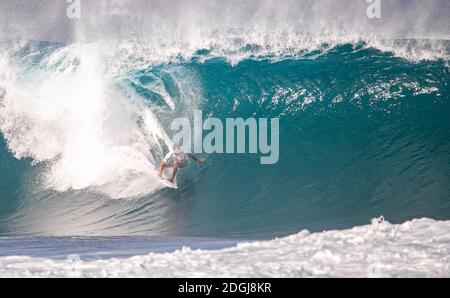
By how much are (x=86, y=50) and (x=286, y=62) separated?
16.9ft

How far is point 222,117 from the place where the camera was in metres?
12.9

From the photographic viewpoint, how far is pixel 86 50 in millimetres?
14867

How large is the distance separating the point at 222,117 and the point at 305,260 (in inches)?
316

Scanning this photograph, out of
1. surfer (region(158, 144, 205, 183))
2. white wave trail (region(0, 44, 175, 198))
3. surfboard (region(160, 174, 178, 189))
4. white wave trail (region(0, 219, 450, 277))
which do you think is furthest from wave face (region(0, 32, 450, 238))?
white wave trail (region(0, 219, 450, 277))

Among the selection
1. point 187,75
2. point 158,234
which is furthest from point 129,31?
point 158,234

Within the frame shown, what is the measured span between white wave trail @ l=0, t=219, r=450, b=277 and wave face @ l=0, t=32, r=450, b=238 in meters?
2.25

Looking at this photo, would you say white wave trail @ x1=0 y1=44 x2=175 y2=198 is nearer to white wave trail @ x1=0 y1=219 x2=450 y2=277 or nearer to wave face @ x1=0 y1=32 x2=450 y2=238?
wave face @ x1=0 y1=32 x2=450 y2=238

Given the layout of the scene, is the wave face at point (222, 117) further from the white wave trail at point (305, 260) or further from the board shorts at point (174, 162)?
the white wave trail at point (305, 260)

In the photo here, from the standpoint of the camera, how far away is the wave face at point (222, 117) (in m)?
9.03

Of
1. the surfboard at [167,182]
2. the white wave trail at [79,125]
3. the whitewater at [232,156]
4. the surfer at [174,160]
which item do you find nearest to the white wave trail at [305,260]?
the whitewater at [232,156]

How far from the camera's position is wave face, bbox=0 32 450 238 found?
29.6ft
